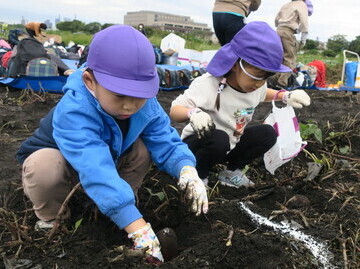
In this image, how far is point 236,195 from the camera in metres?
1.95

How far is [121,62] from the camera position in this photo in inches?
47.8

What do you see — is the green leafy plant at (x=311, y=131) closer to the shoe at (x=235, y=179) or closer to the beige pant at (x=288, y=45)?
the shoe at (x=235, y=179)

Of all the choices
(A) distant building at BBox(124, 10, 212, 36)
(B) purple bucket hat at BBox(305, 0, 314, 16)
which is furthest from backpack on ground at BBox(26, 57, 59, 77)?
(A) distant building at BBox(124, 10, 212, 36)

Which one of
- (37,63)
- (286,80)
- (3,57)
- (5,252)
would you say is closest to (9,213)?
(5,252)

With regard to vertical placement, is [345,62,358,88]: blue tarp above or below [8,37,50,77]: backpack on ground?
below

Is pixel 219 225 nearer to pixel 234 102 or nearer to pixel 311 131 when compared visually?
pixel 234 102

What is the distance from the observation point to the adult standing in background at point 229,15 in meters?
3.89

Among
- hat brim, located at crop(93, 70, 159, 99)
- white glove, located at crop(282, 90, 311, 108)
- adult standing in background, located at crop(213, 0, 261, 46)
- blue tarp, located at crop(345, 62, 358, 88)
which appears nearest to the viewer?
hat brim, located at crop(93, 70, 159, 99)

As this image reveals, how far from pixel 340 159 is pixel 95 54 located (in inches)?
69.7

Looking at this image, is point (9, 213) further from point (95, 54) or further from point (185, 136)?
point (185, 136)

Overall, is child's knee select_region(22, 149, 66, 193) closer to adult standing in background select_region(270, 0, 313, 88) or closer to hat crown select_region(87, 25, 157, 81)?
hat crown select_region(87, 25, 157, 81)

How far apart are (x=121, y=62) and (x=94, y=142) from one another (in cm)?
30

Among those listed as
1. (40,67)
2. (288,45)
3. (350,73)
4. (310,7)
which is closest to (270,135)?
(40,67)

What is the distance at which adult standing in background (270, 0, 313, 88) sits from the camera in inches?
201
